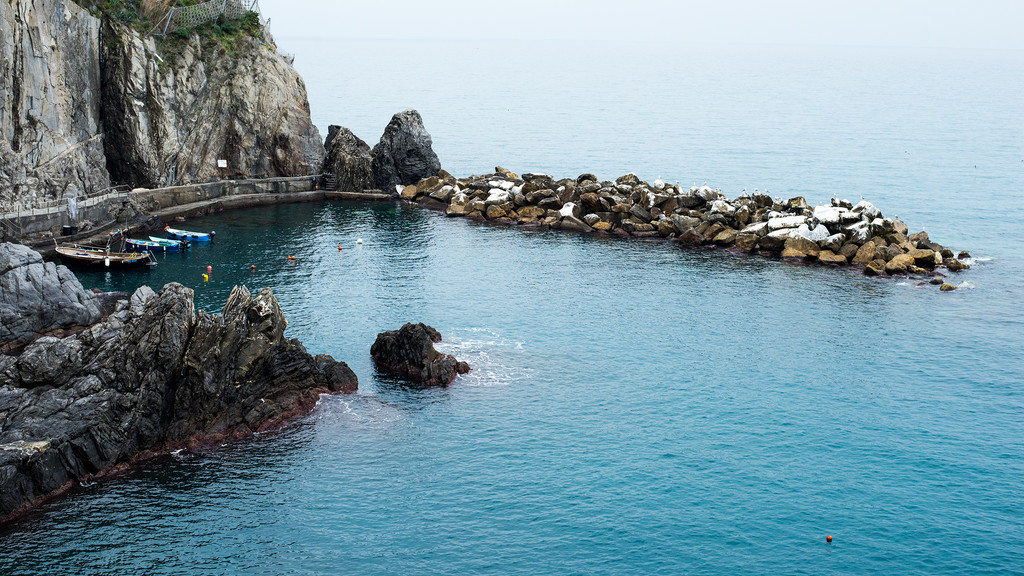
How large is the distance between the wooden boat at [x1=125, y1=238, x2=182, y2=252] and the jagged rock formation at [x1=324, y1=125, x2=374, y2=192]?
1481 inches

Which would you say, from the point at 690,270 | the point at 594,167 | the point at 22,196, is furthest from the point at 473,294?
the point at 594,167

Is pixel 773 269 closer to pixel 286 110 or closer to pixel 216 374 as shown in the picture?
pixel 216 374

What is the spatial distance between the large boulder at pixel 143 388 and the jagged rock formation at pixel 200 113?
58.3 m

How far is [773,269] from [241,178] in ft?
254

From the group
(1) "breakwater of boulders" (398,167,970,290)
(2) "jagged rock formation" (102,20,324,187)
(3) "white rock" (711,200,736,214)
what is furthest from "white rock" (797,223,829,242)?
(2) "jagged rock formation" (102,20,324,187)

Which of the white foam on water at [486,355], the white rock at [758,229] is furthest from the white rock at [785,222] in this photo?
the white foam on water at [486,355]

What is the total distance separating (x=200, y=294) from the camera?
88125 mm

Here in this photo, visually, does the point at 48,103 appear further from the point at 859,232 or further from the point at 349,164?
the point at 859,232

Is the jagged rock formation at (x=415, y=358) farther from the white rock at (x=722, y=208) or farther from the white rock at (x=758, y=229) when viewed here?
the white rock at (x=722, y=208)

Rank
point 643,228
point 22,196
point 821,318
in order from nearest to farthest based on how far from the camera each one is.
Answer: point 821,318
point 22,196
point 643,228

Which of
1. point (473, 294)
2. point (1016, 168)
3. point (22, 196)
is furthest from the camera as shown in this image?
point (1016, 168)

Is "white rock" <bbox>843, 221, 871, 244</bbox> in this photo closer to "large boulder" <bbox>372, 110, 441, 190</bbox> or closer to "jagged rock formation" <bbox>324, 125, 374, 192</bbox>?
"large boulder" <bbox>372, 110, 441, 190</bbox>

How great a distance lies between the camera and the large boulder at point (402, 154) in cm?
14125

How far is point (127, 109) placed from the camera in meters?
115
